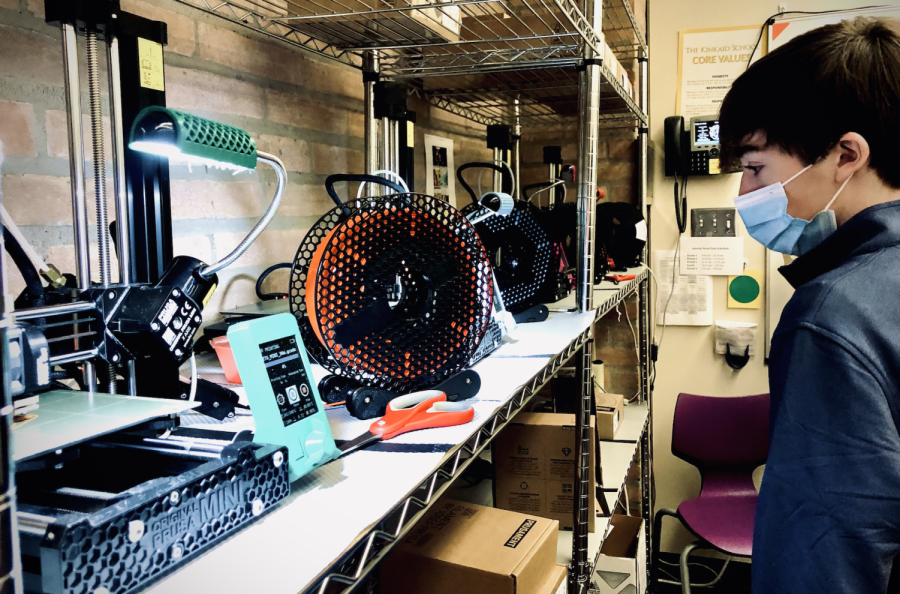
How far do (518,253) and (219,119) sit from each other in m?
0.62

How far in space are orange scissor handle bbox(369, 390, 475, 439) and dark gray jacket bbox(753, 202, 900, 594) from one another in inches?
17.7

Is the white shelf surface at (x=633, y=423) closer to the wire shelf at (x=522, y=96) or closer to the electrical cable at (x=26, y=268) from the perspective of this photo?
the wire shelf at (x=522, y=96)

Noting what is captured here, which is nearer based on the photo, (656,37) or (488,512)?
(488,512)

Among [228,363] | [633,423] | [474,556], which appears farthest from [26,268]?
[633,423]

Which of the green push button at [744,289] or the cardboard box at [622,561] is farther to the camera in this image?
the green push button at [744,289]

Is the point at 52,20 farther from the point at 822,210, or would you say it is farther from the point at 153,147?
the point at 822,210

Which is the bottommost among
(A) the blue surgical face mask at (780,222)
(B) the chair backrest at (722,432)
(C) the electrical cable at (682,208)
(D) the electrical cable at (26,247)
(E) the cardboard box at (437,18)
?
(B) the chair backrest at (722,432)

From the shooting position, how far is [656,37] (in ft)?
9.57

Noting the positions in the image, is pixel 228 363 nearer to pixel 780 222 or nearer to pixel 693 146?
pixel 780 222

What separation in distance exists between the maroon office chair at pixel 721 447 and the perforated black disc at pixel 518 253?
1.45 m

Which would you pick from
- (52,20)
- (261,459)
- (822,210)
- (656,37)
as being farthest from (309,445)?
(656,37)

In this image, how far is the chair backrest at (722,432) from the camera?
2.46 meters

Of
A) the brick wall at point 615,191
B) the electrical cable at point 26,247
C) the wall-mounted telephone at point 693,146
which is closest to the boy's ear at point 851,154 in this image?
the electrical cable at point 26,247

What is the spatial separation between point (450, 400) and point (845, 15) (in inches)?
112
